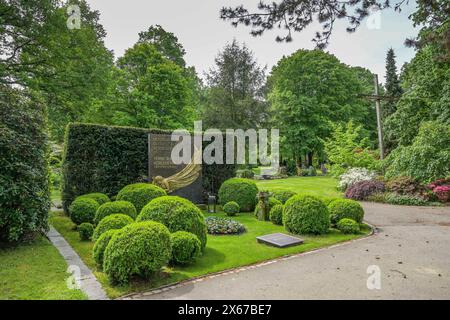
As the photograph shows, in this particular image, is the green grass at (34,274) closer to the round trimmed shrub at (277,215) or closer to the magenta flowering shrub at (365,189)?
the round trimmed shrub at (277,215)

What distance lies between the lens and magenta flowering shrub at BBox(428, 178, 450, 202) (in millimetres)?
11625

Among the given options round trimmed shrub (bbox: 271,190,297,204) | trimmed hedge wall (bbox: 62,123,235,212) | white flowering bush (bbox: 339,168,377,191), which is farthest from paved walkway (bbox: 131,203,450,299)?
white flowering bush (bbox: 339,168,377,191)

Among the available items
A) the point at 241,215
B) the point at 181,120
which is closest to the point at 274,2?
the point at 241,215

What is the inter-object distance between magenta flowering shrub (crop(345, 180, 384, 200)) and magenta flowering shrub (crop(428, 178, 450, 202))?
2.11 m

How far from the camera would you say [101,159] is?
32.7ft

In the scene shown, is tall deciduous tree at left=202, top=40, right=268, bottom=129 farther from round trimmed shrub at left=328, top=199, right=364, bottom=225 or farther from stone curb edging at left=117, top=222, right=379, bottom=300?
stone curb edging at left=117, top=222, right=379, bottom=300

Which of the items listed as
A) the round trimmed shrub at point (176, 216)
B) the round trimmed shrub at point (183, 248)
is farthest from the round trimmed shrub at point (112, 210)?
the round trimmed shrub at point (183, 248)

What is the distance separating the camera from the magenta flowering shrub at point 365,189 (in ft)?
44.0

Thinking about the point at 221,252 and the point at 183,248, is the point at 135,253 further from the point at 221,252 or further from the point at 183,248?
the point at 221,252

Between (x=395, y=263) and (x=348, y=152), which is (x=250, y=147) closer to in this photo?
(x=348, y=152)

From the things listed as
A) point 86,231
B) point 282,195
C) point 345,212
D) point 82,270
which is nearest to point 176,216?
point 82,270

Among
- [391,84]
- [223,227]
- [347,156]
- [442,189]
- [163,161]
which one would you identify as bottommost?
[223,227]

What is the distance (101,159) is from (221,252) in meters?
6.49

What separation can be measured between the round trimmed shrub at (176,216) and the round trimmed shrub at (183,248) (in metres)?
0.47
